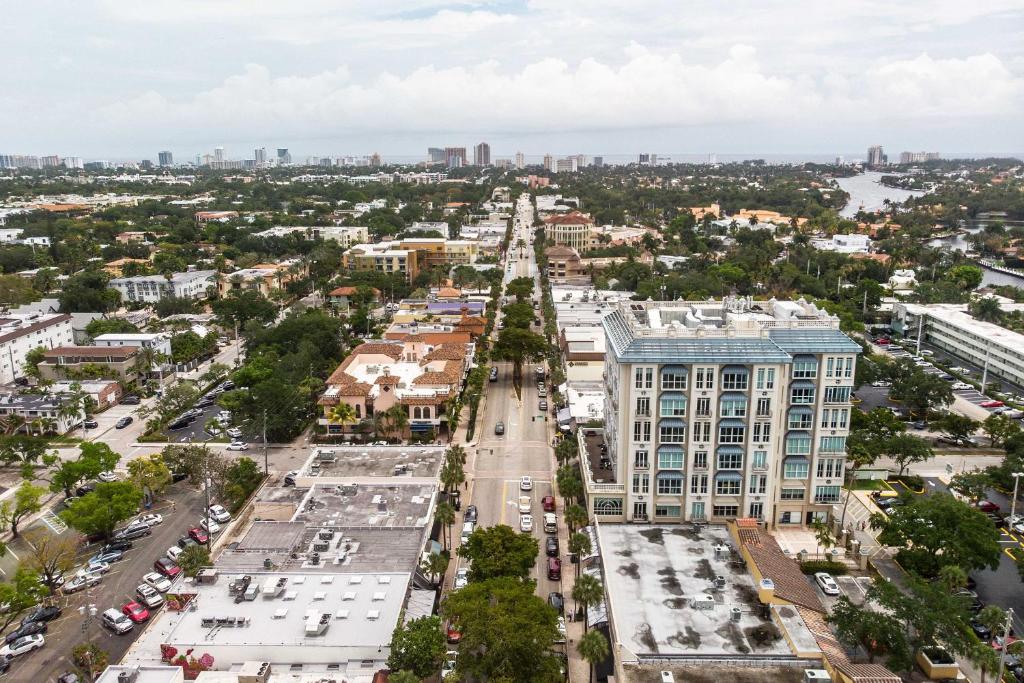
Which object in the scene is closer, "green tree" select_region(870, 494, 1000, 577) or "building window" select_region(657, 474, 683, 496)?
"green tree" select_region(870, 494, 1000, 577)

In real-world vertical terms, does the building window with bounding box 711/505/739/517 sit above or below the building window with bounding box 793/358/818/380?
below

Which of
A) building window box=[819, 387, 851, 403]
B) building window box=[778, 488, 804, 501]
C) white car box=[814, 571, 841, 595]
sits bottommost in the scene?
white car box=[814, 571, 841, 595]

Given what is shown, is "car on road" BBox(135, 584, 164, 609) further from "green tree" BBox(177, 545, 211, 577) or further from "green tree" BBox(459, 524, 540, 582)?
"green tree" BBox(459, 524, 540, 582)

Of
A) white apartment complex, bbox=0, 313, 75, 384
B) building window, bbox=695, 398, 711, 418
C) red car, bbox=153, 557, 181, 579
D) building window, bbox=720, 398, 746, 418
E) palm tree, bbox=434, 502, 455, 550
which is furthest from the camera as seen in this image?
white apartment complex, bbox=0, 313, 75, 384

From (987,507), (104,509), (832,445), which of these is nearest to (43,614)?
(104,509)

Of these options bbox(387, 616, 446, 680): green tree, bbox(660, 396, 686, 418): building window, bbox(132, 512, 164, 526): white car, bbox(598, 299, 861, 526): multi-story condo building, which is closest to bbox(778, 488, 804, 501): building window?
bbox(598, 299, 861, 526): multi-story condo building

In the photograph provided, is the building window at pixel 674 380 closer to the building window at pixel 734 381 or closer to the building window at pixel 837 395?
the building window at pixel 734 381

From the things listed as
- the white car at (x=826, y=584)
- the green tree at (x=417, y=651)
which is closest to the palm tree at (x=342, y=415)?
the green tree at (x=417, y=651)
